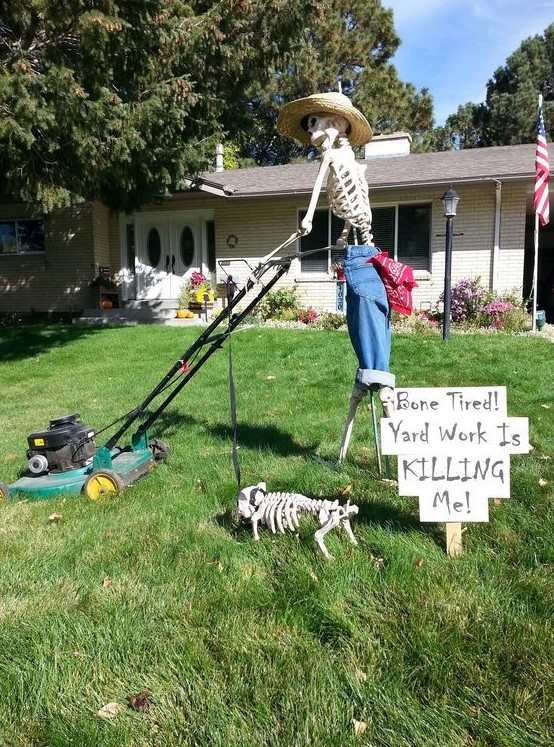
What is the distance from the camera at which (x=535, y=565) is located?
→ 8.77 feet

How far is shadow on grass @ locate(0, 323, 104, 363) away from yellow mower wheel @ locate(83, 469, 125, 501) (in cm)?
739

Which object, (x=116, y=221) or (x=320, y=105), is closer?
(x=320, y=105)

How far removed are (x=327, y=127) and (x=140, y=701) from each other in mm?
3322

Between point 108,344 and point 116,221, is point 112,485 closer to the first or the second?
point 108,344

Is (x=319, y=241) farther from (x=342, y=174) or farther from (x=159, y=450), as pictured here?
(x=342, y=174)

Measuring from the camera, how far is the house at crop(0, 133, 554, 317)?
41.5ft

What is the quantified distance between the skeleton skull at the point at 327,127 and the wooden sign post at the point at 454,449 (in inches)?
72.3

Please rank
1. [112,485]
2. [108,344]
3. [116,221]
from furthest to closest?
[116,221]
[108,344]
[112,485]

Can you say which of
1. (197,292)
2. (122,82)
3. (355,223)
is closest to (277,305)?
(197,292)

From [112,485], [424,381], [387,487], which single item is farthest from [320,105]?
[424,381]

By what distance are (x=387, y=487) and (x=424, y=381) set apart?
12.0ft

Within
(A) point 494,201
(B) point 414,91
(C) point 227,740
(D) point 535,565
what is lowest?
(C) point 227,740

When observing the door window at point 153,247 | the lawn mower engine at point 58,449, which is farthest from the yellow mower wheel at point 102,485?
the door window at point 153,247

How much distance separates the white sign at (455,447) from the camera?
2.76m
